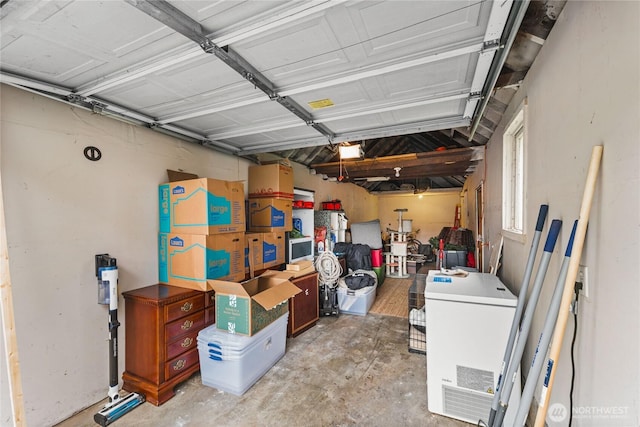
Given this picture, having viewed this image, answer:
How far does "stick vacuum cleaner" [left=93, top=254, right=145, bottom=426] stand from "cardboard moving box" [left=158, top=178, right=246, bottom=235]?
60 cm

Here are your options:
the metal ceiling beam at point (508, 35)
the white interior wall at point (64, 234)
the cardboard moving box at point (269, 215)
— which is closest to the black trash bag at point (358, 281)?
the cardboard moving box at point (269, 215)

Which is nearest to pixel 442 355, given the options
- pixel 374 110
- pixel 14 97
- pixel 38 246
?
pixel 374 110

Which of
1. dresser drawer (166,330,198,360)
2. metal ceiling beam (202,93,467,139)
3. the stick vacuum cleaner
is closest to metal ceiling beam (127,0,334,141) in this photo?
metal ceiling beam (202,93,467,139)

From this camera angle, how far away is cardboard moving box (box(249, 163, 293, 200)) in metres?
3.44

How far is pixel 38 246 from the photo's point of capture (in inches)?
71.1

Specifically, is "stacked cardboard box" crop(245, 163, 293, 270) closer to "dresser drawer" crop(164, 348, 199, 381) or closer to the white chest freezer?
"dresser drawer" crop(164, 348, 199, 381)

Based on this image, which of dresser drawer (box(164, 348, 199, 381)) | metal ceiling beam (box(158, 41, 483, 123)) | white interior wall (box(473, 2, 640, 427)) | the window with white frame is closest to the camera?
white interior wall (box(473, 2, 640, 427))

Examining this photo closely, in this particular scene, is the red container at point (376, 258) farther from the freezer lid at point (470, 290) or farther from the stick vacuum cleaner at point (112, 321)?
the stick vacuum cleaner at point (112, 321)

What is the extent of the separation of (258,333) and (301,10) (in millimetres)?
2316

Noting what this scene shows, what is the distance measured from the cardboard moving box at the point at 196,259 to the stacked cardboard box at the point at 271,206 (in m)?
0.67

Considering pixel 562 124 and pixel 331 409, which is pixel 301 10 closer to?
pixel 562 124

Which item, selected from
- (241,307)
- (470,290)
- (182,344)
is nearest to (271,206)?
(241,307)

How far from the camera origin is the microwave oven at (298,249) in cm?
366

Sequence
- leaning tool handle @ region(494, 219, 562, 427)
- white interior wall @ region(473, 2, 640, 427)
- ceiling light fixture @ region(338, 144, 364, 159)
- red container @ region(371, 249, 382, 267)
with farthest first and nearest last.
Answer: red container @ region(371, 249, 382, 267) → ceiling light fixture @ region(338, 144, 364, 159) → leaning tool handle @ region(494, 219, 562, 427) → white interior wall @ region(473, 2, 640, 427)
